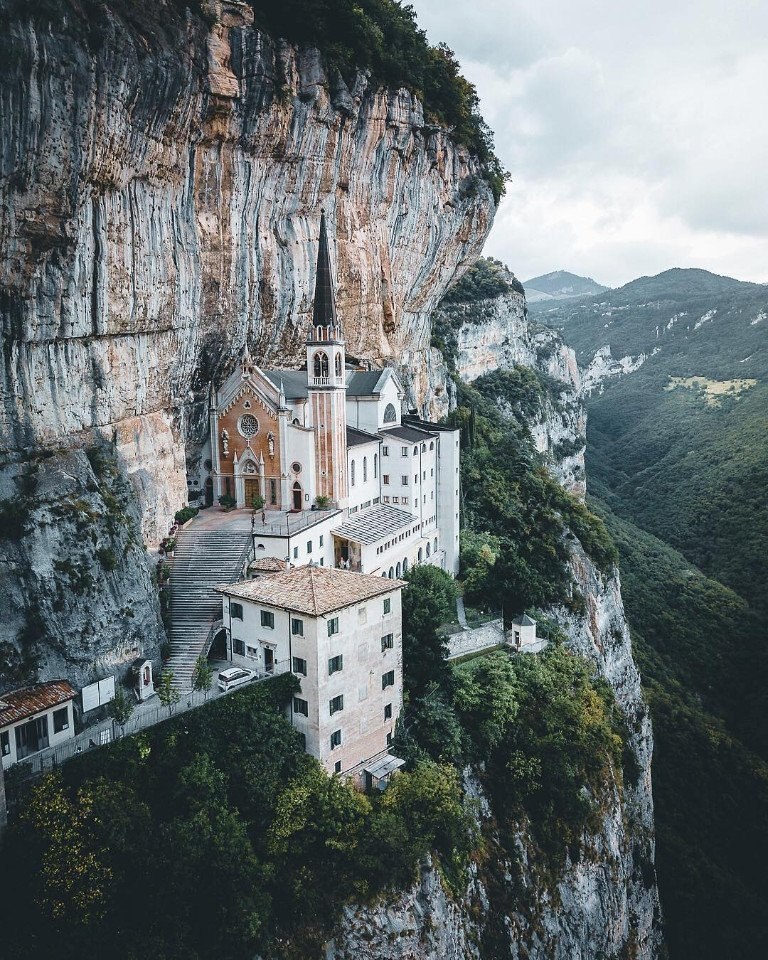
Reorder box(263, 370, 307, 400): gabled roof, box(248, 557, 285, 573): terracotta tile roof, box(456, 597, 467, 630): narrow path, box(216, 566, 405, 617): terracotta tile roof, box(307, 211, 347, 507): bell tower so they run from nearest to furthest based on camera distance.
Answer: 1. box(216, 566, 405, 617): terracotta tile roof
2. box(248, 557, 285, 573): terracotta tile roof
3. box(307, 211, 347, 507): bell tower
4. box(263, 370, 307, 400): gabled roof
5. box(456, 597, 467, 630): narrow path

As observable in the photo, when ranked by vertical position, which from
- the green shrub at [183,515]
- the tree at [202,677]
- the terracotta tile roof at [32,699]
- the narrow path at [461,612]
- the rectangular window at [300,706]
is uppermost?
the green shrub at [183,515]

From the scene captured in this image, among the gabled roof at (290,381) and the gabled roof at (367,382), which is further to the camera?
the gabled roof at (367,382)

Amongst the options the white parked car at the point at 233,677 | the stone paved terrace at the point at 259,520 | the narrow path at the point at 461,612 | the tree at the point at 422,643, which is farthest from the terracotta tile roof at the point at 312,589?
the narrow path at the point at 461,612

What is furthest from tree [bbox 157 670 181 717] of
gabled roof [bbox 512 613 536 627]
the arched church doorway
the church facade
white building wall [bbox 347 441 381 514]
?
gabled roof [bbox 512 613 536 627]

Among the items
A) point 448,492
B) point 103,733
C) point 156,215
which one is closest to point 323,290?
point 156,215

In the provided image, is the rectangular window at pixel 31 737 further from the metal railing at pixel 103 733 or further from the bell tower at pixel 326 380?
the bell tower at pixel 326 380

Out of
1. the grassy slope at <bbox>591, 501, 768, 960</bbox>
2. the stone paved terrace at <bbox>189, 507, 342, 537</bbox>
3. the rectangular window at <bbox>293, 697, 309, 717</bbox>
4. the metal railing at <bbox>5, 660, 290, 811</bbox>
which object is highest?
the stone paved terrace at <bbox>189, 507, 342, 537</bbox>

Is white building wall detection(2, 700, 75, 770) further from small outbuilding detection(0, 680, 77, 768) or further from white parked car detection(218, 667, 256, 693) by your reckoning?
white parked car detection(218, 667, 256, 693)

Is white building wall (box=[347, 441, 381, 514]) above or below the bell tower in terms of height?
below
